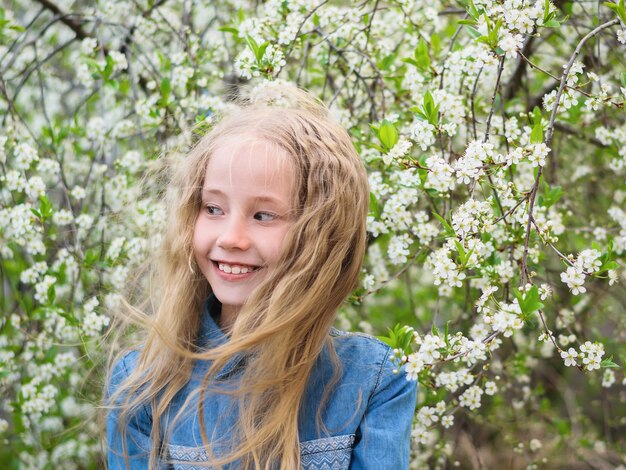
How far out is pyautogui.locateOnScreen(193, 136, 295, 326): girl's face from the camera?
1434 mm

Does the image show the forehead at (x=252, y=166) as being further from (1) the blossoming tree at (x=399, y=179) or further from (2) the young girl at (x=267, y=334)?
(1) the blossoming tree at (x=399, y=179)

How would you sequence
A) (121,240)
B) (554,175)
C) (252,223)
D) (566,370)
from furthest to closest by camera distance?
1. (566,370)
2. (554,175)
3. (121,240)
4. (252,223)

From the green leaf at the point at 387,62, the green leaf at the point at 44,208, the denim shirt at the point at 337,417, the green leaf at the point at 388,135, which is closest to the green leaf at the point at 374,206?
the green leaf at the point at 388,135

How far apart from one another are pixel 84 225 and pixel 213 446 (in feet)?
3.02

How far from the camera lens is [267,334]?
1421 mm

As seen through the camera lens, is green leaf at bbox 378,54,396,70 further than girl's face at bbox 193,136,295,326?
Yes

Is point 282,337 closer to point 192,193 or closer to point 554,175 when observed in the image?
point 192,193

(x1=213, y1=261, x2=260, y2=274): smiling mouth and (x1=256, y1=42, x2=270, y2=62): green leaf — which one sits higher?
(x1=256, y1=42, x2=270, y2=62): green leaf

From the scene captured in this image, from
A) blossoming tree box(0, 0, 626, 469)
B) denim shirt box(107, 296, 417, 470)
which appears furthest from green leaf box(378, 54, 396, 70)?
denim shirt box(107, 296, 417, 470)

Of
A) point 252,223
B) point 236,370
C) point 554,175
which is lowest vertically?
point 236,370

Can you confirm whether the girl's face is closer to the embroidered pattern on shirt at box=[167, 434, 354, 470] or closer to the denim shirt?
the denim shirt

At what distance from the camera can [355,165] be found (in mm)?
1567

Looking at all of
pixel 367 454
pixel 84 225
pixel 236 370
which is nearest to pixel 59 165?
pixel 84 225

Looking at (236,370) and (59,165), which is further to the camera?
(59,165)
